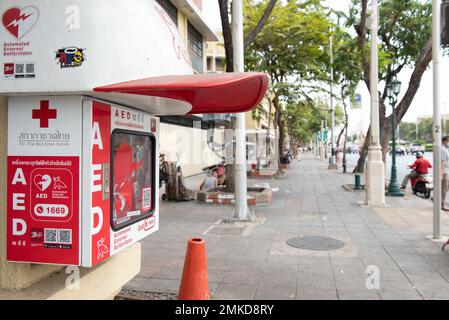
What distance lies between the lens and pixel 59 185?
2.90 m

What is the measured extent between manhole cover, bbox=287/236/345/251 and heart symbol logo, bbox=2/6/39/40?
5230mm

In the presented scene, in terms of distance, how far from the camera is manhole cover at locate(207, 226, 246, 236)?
7.79m

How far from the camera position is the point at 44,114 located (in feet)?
9.53

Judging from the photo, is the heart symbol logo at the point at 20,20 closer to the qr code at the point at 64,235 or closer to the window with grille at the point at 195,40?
the qr code at the point at 64,235

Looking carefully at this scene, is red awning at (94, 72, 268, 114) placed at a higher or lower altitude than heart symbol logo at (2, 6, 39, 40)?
lower

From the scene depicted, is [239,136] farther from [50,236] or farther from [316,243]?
[50,236]

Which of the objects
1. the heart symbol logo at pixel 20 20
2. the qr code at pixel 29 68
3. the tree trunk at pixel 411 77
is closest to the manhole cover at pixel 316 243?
the qr code at pixel 29 68

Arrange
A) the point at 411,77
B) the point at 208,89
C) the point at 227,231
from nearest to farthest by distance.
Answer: the point at 208,89, the point at 227,231, the point at 411,77

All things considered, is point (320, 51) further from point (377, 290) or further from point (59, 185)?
point (59, 185)

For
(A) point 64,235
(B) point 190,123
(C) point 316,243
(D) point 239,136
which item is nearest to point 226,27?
(D) point 239,136

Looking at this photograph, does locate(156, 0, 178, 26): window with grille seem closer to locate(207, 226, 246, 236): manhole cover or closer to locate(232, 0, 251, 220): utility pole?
locate(232, 0, 251, 220): utility pole

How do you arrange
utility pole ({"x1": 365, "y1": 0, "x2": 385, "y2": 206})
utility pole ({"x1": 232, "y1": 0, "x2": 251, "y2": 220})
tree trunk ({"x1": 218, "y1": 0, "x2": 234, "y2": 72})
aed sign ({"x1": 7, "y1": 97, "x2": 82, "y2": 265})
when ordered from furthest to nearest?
utility pole ({"x1": 365, "y1": 0, "x2": 385, "y2": 206}) < tree trunk ({"x1": 218, "y1": 0, "x2": 234, "y2": 72}) < utility pole ({"x1": 232, "y1": 0, "x2": 251, "y2": 220}) < aed sign ({"x1": 7, "y1": 97, "x2": 82, "y2": 265})

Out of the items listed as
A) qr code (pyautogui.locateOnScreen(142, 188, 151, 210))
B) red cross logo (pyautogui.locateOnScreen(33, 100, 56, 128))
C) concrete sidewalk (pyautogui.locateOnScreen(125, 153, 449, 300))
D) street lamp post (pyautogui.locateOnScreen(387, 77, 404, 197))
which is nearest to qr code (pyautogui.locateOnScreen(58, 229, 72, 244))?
red cross logo (pyautogui.locateOnScreen(33, 100, 56, 128))

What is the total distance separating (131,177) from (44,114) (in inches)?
40.0
